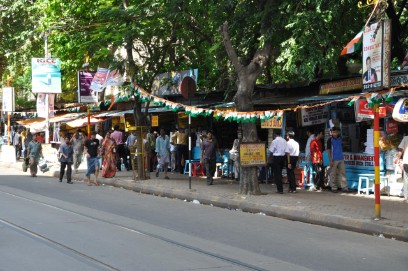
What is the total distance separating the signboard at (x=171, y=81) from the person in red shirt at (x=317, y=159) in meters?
6.74

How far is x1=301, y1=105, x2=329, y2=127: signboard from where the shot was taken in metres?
18.1

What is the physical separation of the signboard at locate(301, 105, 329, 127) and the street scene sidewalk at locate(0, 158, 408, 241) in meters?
2.16

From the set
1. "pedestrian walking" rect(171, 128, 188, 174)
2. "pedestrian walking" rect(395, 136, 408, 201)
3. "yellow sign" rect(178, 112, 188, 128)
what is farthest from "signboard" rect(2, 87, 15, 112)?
"pedestrian walking" rect(395, 136, 408, 201)

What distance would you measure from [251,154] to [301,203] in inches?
86.0

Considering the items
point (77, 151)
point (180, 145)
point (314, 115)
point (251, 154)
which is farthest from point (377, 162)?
point (77, 151)

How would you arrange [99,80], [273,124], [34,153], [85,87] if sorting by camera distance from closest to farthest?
[273,124] < [99,80] < [34,153] < [85,87]

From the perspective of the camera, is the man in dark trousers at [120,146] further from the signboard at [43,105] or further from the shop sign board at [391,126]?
the shop sign board at [391,126]

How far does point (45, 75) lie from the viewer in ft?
91.6

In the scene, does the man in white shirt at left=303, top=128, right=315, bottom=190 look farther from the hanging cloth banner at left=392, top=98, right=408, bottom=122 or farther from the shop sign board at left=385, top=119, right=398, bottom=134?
the hanging cloth banner at left=392, top=98, right=408, bottom=122

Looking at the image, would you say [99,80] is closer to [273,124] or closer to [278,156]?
[273,124]

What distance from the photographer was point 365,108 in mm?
13758

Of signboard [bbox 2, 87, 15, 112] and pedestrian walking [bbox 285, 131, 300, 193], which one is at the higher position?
signboard [bbox 2, 87, 15, 112]

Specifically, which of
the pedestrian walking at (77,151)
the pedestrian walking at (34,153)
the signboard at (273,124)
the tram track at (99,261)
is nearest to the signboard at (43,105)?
the pedestrian walking at (77,151)

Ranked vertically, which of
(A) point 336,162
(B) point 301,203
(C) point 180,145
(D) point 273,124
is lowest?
(B) point 301,203
